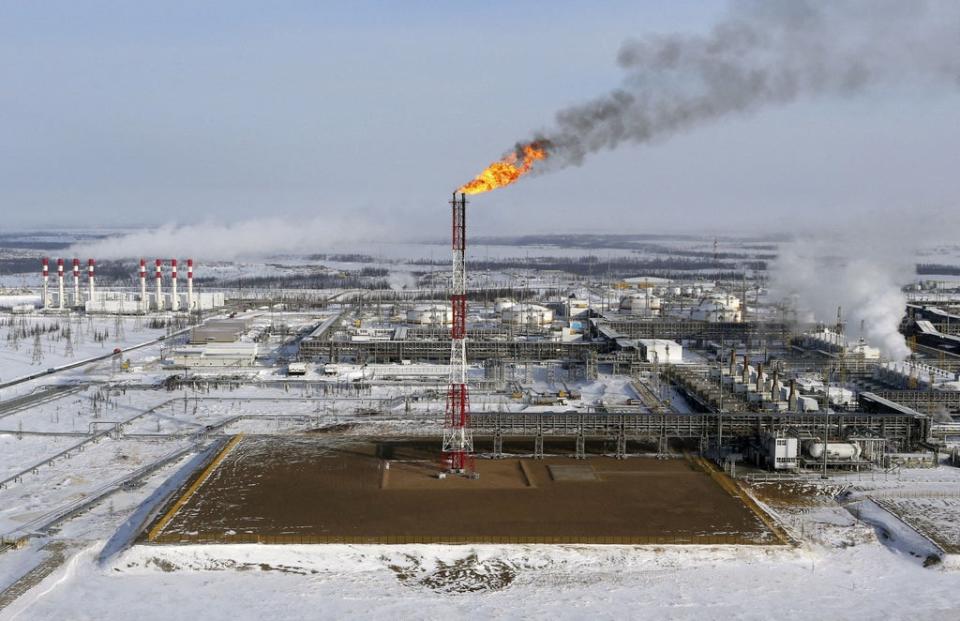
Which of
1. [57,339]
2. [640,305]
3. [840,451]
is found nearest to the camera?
[840,451]

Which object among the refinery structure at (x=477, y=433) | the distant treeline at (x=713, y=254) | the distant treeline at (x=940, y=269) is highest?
the distant treeline at (x=713, y=254)

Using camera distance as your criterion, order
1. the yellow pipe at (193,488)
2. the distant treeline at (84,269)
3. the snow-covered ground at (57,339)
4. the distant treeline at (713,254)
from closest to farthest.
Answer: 1. the yellow pipe at (193,488)
2. the snow-covered ground at (57,339)
3. the distant treeline at (84,269)
4. the distant treeline at (713,254)

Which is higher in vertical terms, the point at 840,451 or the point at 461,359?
the point at 461,359

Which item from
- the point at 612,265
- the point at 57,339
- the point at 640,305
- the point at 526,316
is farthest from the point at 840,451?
the point at 612,265

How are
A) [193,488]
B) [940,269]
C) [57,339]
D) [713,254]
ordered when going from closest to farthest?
[193,488], [57,339], [940,269], [713,254]

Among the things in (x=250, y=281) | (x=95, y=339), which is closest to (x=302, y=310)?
(x=95, y=339)

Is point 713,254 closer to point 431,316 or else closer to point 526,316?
point 526,316

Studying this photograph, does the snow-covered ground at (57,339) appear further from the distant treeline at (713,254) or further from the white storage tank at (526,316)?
the distant treeline at (713,254)

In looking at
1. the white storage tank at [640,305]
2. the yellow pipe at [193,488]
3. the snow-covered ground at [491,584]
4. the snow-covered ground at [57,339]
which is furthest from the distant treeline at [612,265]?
the snow-covered ground at [491,584]

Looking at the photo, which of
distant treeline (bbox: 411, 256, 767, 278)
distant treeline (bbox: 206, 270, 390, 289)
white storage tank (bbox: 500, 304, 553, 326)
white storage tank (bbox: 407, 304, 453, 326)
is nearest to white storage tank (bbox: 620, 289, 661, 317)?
white storage tank (bbox: 500, 304, 553, 326)
